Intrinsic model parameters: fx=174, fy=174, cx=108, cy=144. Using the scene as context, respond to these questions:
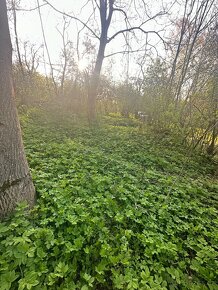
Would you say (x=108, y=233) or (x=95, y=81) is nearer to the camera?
(x=108, y=233)

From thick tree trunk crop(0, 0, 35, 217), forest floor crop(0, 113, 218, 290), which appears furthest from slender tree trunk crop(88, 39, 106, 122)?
thick tree trunk crop(0, 0, 35, 217)

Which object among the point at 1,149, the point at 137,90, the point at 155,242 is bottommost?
the point at 155,242

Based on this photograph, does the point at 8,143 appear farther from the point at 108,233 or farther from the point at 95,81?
the point at 95,81

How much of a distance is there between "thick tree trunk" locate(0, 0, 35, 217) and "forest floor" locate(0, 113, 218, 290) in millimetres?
188

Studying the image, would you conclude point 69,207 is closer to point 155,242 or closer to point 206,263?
point 155,242

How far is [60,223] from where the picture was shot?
1.90 metres

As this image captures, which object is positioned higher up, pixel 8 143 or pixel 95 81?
pixel 95 81

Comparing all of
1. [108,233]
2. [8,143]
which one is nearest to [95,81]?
[8,143]

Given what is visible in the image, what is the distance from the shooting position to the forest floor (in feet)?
5.09

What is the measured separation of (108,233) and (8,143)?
1.53m

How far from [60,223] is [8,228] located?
495mm

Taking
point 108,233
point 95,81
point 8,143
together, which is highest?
point 95,81

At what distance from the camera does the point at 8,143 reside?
195 centimetres

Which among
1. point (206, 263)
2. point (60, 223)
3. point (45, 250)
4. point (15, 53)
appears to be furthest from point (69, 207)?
point (15, 53)
